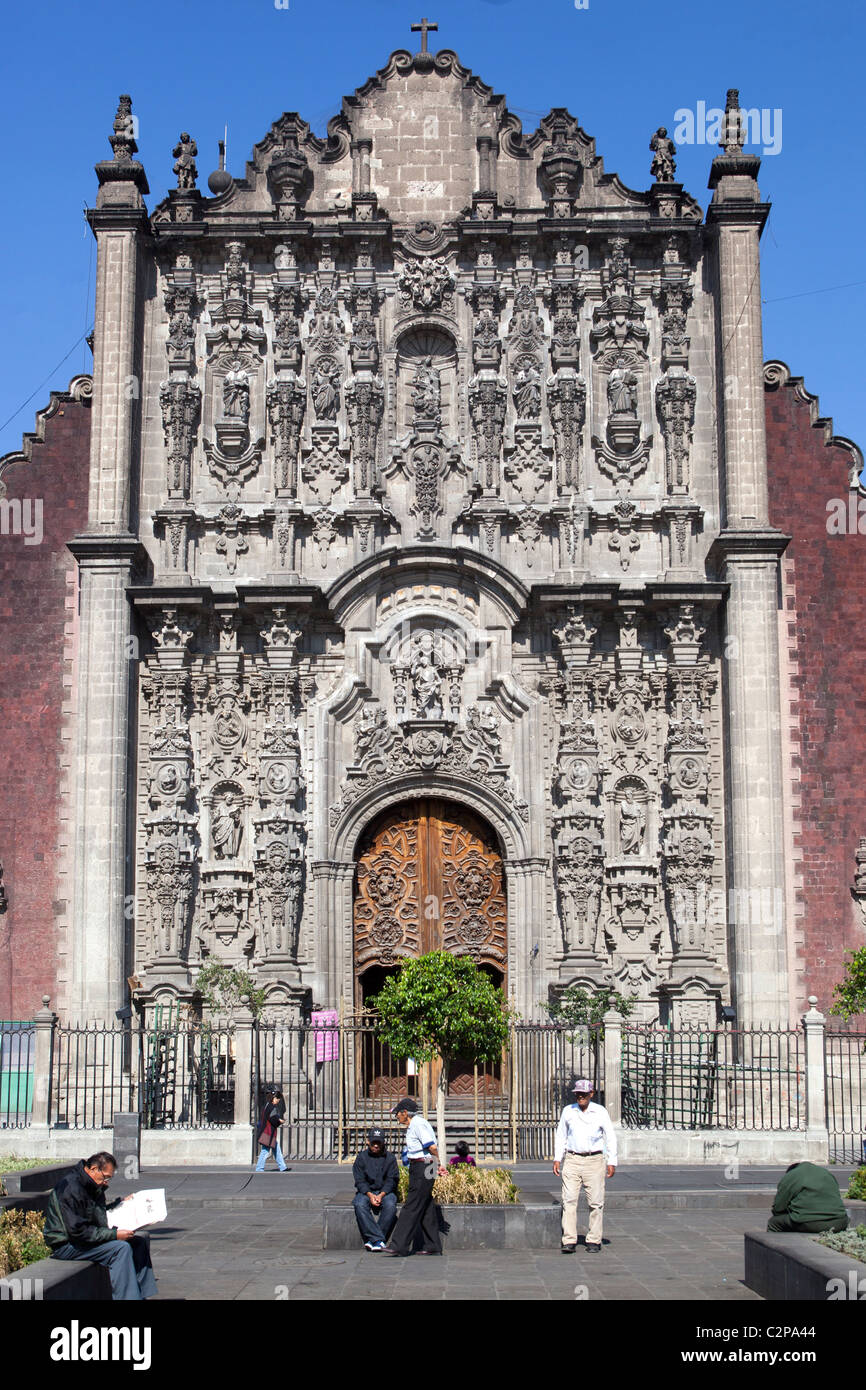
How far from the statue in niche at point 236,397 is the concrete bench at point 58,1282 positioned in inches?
710

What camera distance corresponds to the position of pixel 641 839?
2461cm

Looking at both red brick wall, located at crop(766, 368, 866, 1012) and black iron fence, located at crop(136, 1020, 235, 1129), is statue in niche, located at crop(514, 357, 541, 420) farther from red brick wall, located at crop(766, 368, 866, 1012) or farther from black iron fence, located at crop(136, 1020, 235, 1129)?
black iron fence, located at crop(136, 1020, 235, 1129)

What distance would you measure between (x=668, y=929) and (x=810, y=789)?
3192 millimetres

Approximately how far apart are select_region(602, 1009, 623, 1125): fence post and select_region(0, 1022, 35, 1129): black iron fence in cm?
745

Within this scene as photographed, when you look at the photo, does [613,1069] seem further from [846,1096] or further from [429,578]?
[429,578]

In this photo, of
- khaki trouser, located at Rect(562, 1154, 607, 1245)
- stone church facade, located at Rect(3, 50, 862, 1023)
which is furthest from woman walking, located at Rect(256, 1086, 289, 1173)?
khaki trouser, located at Rect(562, 1154, 607, 1245)

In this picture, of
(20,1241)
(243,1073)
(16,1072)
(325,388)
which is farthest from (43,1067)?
(325,388)

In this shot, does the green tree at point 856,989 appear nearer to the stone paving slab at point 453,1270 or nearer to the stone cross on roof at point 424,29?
the stone paving slab at point 453,1270

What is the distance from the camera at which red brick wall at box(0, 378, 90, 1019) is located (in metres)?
24.8

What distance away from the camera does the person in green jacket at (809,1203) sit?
431 inches

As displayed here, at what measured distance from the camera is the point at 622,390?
26.0m

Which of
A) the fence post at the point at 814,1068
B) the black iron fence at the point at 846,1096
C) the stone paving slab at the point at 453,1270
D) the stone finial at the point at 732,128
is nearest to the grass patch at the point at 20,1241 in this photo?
the stone paving slab at the point at 453,1270

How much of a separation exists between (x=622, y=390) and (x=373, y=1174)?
51.9 ft
